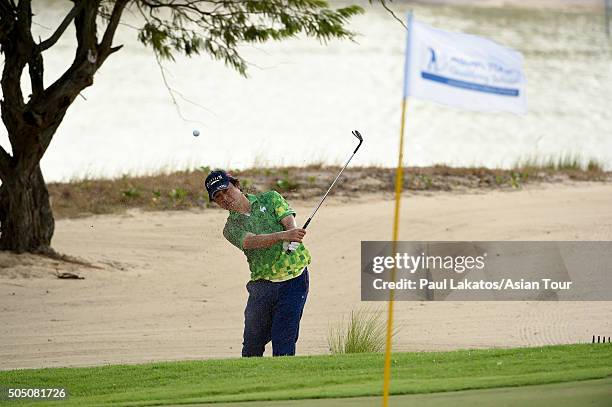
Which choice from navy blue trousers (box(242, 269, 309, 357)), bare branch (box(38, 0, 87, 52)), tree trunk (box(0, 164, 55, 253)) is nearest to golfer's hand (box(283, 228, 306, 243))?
navy blue trousers (box(242, 269, 309, 357))

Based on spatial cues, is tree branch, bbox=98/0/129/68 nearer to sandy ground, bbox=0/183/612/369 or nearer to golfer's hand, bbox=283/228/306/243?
sandy ground, bbox=0/183/612/369

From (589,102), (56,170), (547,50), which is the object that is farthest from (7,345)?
(547,50)

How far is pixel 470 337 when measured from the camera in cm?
1245

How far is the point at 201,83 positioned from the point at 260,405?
28.7 m

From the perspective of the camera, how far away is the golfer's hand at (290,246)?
27.3 feet

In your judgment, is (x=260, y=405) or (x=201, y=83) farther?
(x=201, y=83)

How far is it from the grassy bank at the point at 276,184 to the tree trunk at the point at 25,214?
7.68 ft

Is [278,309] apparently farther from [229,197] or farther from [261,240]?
[229,197]

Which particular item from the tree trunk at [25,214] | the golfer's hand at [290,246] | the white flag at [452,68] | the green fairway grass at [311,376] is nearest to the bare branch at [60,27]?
the tree trunk at [25,214]

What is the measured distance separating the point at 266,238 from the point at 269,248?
0.65 ft

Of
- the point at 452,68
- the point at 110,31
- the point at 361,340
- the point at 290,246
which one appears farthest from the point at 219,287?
the point at 452,68

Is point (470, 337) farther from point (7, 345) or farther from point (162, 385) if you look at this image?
point (162, 385)

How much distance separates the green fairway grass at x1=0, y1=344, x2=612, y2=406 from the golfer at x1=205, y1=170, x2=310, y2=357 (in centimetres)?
36

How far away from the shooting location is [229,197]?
8492mm
